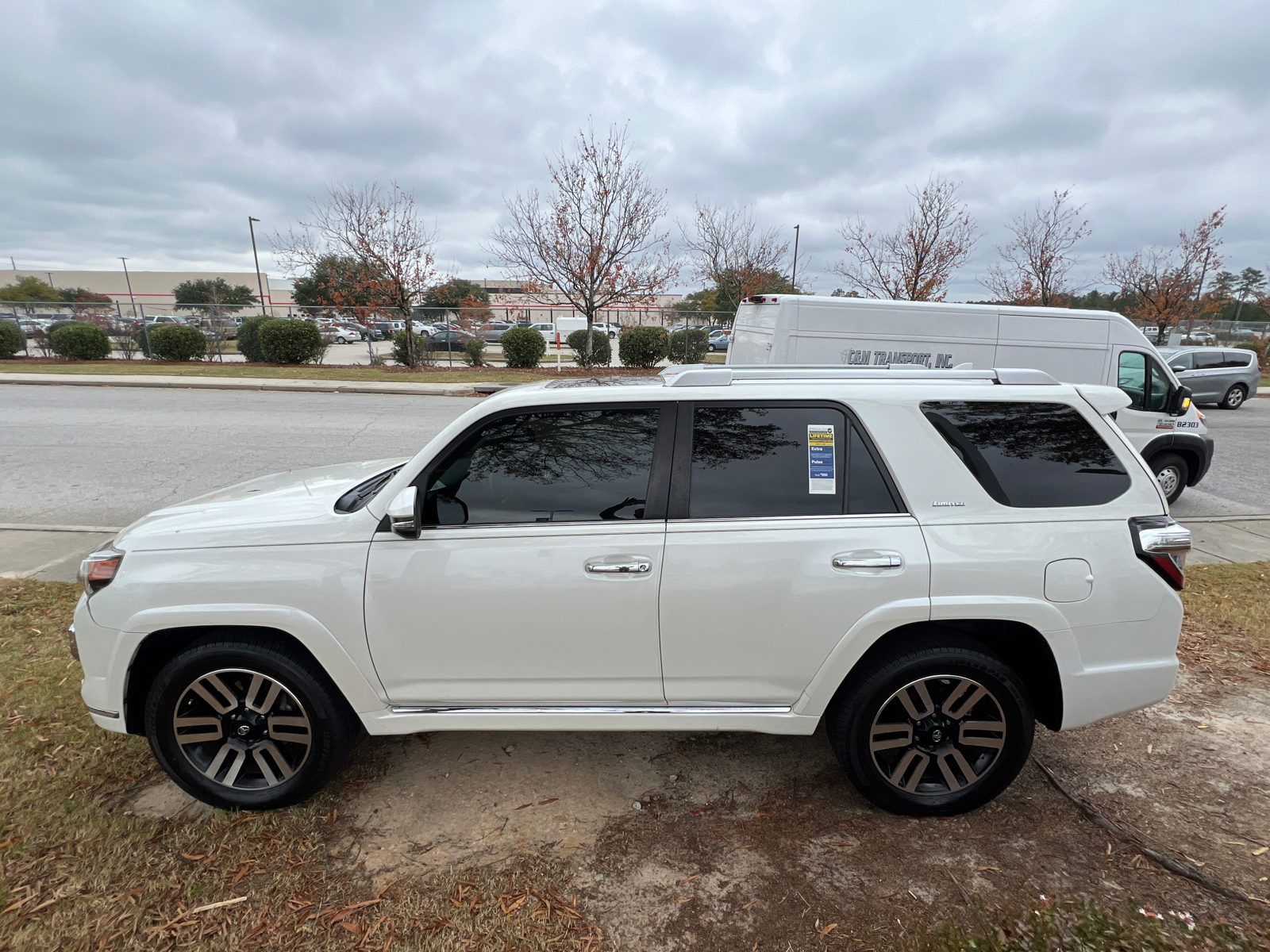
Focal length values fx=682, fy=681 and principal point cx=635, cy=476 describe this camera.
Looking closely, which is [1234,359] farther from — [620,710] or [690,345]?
[620,710]

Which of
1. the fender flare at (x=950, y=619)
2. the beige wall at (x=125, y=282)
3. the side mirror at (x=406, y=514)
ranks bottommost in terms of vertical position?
the fender flare at (x=950, y=619)

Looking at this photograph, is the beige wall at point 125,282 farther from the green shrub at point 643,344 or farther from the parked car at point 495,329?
the green shrub at point 643,344

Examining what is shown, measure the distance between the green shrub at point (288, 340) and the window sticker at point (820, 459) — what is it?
25.3 m

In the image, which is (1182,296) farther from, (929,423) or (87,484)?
(87,484)

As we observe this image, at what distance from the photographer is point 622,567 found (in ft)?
8.47

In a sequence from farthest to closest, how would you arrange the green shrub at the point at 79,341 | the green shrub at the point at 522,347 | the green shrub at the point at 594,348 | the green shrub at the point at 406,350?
the green shrub at the point at 594,348, the green shrub at the point at 406,350, the green shrub at the point at 522,347, the green shrub at the point at 79,341

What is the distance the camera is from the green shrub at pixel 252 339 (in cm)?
2466

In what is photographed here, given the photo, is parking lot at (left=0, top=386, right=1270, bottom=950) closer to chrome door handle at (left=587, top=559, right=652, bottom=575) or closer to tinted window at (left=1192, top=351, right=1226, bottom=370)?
chrome door handle at (left=587, top=559, right=652, bottom=575)

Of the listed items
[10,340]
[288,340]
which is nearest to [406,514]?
[288,340]

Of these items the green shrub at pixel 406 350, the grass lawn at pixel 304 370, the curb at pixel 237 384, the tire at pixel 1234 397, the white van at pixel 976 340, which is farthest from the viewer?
the green shrub at pixel 406 350

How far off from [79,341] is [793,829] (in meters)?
30.3

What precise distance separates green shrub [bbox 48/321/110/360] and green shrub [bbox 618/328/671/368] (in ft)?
61.6

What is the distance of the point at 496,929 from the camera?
2273 mm

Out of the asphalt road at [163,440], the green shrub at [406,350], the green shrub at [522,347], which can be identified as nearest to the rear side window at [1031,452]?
the asphalt road at [163,440]
